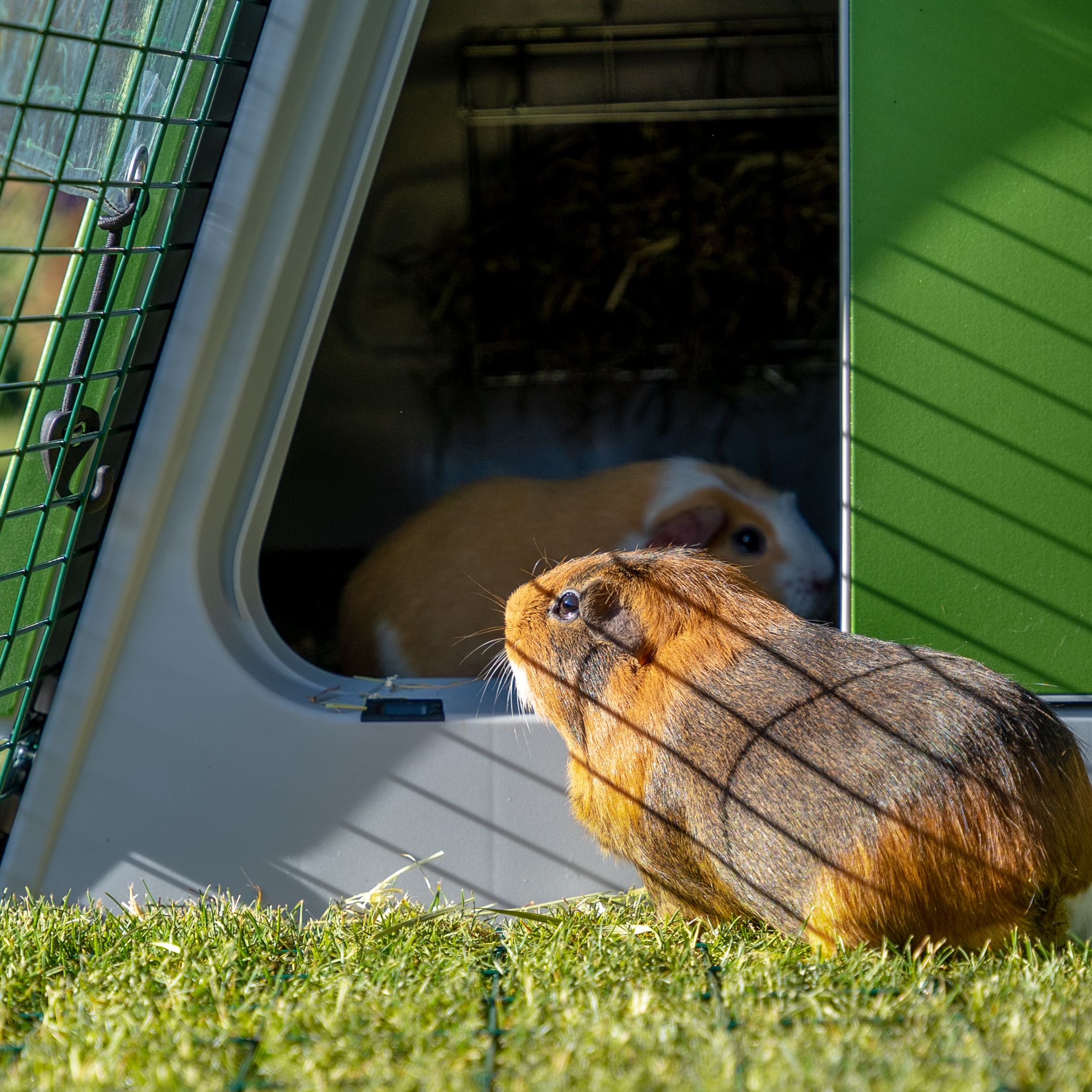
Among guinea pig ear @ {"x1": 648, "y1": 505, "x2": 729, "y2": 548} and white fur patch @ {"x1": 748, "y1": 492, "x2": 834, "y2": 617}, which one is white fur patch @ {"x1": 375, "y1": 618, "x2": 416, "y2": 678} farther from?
white fur patch @ {"x1": 748, "y1": 492, "x2": 834, "y2": 617}

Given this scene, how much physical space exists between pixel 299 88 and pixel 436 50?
1.29 m

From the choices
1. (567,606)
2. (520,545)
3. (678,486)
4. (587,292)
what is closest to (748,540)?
(678,486)

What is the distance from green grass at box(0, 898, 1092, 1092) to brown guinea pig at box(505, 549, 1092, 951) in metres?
0.09

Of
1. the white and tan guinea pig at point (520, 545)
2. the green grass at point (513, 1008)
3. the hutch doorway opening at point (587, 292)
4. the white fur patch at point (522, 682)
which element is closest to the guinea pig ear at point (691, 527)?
the white and tan guinea pig at point (520, 545)

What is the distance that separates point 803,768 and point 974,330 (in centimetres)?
101

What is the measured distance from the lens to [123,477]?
214cm

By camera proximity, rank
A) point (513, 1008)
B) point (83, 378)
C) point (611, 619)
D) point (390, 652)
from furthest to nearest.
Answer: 1. point (390, 652)
2. point (83, 378)
3. point (611, 619)
4. point (513, 1008)

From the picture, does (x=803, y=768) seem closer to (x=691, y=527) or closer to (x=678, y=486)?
(x=691, y=527)

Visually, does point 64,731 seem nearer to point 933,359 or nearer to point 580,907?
point 580,907

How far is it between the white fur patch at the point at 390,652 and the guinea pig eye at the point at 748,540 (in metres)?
0.98

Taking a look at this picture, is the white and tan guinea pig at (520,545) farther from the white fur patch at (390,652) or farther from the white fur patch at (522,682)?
the white fur patch at (522,682)

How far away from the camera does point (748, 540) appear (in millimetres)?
2939

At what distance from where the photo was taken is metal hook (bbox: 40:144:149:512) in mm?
1975

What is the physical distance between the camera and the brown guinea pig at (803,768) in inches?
60.9
